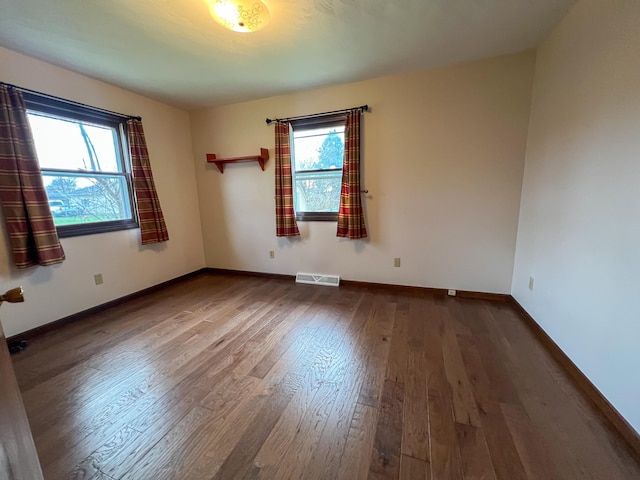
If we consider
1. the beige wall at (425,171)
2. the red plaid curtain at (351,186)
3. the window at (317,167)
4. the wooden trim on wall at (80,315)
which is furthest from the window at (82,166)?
the red plaid curtain at (351,186)

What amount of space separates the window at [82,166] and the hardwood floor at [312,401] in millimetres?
1079

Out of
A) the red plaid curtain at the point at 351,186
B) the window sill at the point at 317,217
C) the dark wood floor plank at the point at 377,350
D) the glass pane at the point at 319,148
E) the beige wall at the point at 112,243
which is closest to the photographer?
the dark wood floor plank at the point at 377,350

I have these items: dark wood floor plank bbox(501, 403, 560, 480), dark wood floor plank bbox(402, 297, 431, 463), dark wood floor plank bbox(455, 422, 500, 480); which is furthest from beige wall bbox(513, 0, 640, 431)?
dark wood floor plank bbox(402, 297, 431, 463)

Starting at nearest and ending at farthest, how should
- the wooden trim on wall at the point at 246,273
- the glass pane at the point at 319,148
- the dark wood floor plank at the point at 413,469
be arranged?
the dark wood floor plank at the point at 413,469 → the glass pane at the point at 319,148 → the wooden trim on wall at the point at 246,273

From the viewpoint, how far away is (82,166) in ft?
8.46

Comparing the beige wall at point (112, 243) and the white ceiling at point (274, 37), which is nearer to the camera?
the white ceiling at point (274, 37)

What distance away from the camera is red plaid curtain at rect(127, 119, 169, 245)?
294 centimetres

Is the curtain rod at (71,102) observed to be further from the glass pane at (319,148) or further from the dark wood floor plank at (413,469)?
the dark wood floor plank at (413,469)

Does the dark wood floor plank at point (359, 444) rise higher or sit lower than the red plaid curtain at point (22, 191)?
lower

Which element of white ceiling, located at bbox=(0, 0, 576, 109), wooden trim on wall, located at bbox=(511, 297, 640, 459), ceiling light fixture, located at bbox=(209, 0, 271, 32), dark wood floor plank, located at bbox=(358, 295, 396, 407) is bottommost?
dark wood floor plank, located at bbox=(358, 295, 396, 407)

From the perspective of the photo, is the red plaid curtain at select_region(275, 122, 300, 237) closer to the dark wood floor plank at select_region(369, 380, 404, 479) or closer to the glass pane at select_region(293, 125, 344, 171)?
the glass pane at select_region(293, 125, 344, 171)

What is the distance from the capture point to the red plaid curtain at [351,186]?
2855 millimetres

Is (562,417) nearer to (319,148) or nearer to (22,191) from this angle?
(319,148)

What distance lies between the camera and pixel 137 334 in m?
2.25
